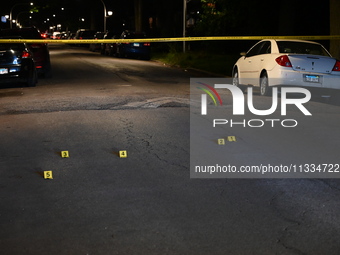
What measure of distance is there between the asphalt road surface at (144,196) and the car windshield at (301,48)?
4.56 meters

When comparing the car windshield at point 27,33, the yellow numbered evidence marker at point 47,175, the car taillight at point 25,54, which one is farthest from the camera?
the car windshield at point 27,33

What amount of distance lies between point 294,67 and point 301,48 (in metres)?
1.59

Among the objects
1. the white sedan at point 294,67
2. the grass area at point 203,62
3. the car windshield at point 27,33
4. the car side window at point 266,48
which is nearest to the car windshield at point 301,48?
the white sedan at point 294,67

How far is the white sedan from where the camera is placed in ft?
49.3

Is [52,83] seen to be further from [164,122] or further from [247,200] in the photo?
[247,200]

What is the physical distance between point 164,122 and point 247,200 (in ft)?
16.8

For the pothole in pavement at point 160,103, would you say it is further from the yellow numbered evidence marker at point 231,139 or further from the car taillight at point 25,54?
the car taillight at point 25,54

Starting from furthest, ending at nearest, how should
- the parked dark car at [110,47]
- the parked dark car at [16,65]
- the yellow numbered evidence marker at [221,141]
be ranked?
the parked dark car at [110,47] < the parked dark car at [16,65] < the yellow numbered evidence marker at [221,141]

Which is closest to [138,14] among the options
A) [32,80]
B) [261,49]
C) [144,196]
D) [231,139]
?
[32,80]

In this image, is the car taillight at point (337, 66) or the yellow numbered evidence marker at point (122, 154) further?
the car taillight at point (337, 66)

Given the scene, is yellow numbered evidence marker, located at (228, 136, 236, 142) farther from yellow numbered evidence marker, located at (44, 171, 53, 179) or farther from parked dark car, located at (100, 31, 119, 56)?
parked dark car, located at (100, 31, 119, 56)

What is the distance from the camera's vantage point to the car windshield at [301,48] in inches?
639

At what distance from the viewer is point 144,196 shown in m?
6.64

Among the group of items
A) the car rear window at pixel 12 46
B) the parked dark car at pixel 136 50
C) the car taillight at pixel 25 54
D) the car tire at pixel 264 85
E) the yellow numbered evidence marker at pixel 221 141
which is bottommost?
the yellow numbered evidence marker at pixel 221 141
